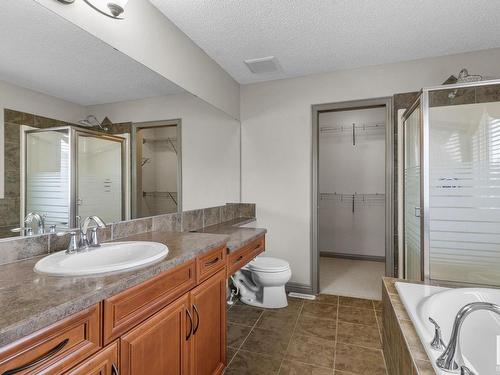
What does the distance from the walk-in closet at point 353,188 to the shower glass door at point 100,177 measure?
2.87 m

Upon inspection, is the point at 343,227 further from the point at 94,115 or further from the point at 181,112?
the point at 94,115

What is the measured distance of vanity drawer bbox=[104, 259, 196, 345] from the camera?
877 mm

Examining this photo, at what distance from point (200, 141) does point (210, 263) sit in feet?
4.44

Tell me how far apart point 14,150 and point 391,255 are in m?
2.93

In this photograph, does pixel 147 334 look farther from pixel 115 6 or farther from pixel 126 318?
pixel 115 6

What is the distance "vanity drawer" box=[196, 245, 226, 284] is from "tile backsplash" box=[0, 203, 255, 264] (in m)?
0.59

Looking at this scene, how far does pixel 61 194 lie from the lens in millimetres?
1319

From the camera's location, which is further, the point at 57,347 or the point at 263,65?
the point at 263,65

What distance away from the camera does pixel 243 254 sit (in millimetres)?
1933

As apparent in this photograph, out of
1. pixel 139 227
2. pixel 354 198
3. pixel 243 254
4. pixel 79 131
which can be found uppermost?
pixel 79 131

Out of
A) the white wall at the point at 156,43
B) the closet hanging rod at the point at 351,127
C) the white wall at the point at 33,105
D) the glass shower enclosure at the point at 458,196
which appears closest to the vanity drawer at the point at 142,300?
the white wall at the point at 33,105

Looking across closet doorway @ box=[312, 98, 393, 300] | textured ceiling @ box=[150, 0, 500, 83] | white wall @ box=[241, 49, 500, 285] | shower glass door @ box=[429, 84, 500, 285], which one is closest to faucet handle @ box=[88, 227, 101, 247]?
textured ceiling @ box=[150, 0, 500, 83]

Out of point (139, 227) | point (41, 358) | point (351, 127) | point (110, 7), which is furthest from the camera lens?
point (351, 127)

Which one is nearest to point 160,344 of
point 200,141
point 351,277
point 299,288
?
point 200,141
